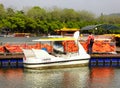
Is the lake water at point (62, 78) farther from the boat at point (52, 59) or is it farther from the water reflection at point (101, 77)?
the boat at point (52, 59)

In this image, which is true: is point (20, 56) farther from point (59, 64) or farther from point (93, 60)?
point (93, 60)

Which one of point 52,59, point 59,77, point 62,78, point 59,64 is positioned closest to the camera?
point 62,78

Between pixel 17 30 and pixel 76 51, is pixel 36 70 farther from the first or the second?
pixel 17 30

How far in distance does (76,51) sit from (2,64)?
7.73 meters

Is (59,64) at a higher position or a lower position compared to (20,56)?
lower

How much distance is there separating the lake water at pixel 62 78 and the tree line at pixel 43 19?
102 metres

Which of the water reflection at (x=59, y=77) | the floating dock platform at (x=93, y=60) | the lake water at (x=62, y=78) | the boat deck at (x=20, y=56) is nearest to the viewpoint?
the lake water at (x=62, y=78)

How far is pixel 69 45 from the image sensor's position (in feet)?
149

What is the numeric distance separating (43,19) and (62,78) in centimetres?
12543

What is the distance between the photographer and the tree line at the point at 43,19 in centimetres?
14600

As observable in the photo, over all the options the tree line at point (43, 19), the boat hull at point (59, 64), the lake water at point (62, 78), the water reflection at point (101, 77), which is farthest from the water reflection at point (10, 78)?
the tree line at point (43, 19)

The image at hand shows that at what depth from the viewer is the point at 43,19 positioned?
161m

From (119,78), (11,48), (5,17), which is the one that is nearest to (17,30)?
(5,17)

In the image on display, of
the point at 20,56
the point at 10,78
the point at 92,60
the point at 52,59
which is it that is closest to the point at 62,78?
the point at 10,78
